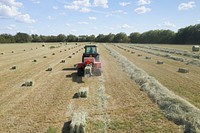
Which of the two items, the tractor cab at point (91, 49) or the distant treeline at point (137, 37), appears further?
the distant treeline at point (137, 37)

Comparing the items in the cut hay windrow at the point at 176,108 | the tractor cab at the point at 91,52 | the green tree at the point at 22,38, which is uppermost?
the tractor cab at the point at 91,52

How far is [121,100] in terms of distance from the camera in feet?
35.8

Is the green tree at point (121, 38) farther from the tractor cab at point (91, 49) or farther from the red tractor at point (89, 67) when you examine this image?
the red tractor at point (89, 67)

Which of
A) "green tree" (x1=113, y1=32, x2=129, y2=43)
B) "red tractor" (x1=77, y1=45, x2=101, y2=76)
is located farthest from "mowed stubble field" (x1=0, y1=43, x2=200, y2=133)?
"green tree" (x1=113, y1=32, x2=129, y2=43)

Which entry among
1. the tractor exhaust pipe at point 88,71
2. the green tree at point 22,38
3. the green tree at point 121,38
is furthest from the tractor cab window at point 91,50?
the green tree at point 121,38

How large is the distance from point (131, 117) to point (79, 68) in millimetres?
8852

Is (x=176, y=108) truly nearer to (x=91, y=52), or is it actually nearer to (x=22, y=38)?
(x=91, y=52)

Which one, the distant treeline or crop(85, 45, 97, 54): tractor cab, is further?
the distant treeline

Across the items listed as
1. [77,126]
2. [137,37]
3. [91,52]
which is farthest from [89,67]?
[137,37]

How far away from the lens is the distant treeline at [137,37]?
87.0 m

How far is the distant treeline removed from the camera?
8700 centimetres

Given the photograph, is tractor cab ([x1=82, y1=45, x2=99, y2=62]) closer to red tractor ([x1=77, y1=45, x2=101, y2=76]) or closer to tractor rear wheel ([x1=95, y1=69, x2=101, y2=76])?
red tractor ([x1=77, y1=45, x2=101, y2=76])

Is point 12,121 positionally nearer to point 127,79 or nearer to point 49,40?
point 127,79

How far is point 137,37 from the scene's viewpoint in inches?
4916
